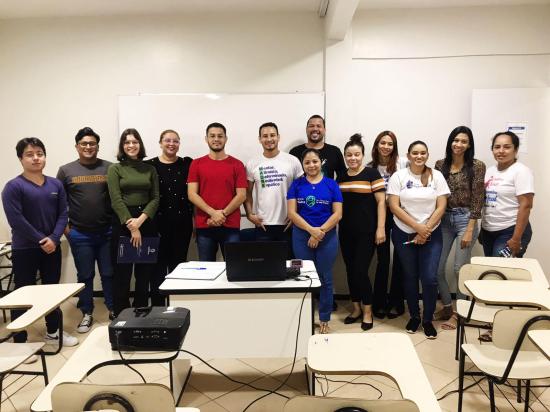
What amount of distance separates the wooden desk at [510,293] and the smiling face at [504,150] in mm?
1108

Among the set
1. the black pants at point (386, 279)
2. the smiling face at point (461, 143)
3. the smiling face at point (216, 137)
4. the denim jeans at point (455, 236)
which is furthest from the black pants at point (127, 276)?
the smiling face at point (461, 143)

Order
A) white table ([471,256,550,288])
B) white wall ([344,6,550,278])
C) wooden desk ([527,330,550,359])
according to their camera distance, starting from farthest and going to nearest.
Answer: white wall ([344,6,550,278]), white table ([471,256,550,288]), wooden desk ([527,330,550,359])

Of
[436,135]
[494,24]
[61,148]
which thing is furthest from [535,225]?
[61,148]

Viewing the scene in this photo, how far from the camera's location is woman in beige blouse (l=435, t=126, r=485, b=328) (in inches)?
117

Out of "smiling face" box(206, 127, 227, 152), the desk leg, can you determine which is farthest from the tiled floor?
"smiling face" box(206, 127, 227, 152)

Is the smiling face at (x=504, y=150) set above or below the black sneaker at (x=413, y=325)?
above

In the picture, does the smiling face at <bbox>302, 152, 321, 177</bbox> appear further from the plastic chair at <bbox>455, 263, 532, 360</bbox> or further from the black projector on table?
the black projector on table

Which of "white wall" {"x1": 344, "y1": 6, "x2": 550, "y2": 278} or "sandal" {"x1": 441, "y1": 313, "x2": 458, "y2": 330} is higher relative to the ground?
"white wall" {"x1": 344, "y1": 6, "x2": 550, "y2": 278}

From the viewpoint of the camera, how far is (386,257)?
337 cm

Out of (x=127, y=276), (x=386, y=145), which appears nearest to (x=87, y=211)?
(x=127, y=276)

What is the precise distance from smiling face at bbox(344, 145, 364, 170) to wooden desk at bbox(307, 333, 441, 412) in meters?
1.70

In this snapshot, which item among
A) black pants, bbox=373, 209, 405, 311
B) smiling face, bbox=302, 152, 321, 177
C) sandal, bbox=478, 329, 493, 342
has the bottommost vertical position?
sandal, bbox=478, 329, 493, 342

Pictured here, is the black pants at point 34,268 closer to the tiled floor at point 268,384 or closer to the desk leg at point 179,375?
the tiled floor at point 268,384

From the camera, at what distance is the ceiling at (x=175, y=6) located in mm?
3492
